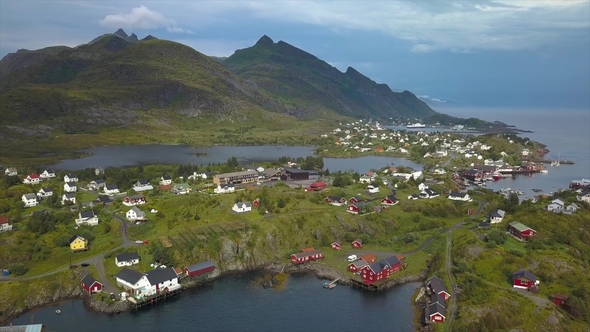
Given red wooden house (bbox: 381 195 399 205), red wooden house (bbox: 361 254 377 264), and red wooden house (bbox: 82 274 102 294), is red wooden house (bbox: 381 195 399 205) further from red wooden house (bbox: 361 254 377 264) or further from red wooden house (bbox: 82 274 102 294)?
red wooden house (bbox: 82 274 102 294)

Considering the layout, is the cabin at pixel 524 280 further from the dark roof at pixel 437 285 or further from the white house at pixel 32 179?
the white house at pixel 32 179

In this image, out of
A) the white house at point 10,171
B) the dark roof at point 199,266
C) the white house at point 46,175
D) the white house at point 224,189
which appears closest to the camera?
the dark roof at point 199,266

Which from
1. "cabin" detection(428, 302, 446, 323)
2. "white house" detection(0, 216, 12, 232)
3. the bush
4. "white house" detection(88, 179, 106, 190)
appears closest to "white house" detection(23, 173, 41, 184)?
"white house" detection(88, 179, 106, 190)

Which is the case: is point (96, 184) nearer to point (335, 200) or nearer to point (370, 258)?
point (335, 200)

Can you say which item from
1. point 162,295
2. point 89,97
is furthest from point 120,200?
point 89,97

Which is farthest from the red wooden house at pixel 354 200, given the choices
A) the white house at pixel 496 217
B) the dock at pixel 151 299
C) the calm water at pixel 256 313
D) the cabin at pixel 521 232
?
the dock at pixel 151 299
